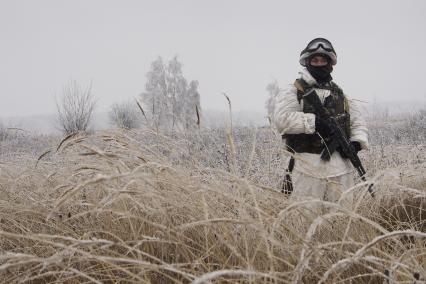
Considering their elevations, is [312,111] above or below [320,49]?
below

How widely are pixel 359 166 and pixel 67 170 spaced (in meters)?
2.11

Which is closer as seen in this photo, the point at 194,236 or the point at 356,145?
the point at 194,236

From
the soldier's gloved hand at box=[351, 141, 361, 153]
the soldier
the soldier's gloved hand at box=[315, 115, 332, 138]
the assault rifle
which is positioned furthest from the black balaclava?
the soldier's gloved hand at box=[351, 141, 361, 153]

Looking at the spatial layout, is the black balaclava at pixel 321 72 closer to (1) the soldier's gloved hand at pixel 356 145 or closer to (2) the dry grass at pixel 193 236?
(1) the soldier's gloved hand at pixel 356 145

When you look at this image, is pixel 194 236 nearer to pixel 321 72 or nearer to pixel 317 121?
pixel 317 121

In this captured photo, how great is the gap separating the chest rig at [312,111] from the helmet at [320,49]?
0.69 feet

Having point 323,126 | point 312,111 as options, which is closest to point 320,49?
point 312,111

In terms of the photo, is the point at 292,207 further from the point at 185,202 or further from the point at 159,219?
the point at 159,219

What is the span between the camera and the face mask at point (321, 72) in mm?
3195

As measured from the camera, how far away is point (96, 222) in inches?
66.6

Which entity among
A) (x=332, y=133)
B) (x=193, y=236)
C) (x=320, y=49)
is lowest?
(x=193, y=236)

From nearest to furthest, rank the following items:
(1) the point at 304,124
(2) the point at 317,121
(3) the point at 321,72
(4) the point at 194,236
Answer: (4) the point at 194,236 → (1) the point at 304,124 → (2) the point at 317,121 → (3) the point at 321,72

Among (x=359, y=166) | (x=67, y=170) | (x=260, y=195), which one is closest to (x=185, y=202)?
(x=260, y=195)

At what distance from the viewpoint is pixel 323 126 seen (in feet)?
10.1
